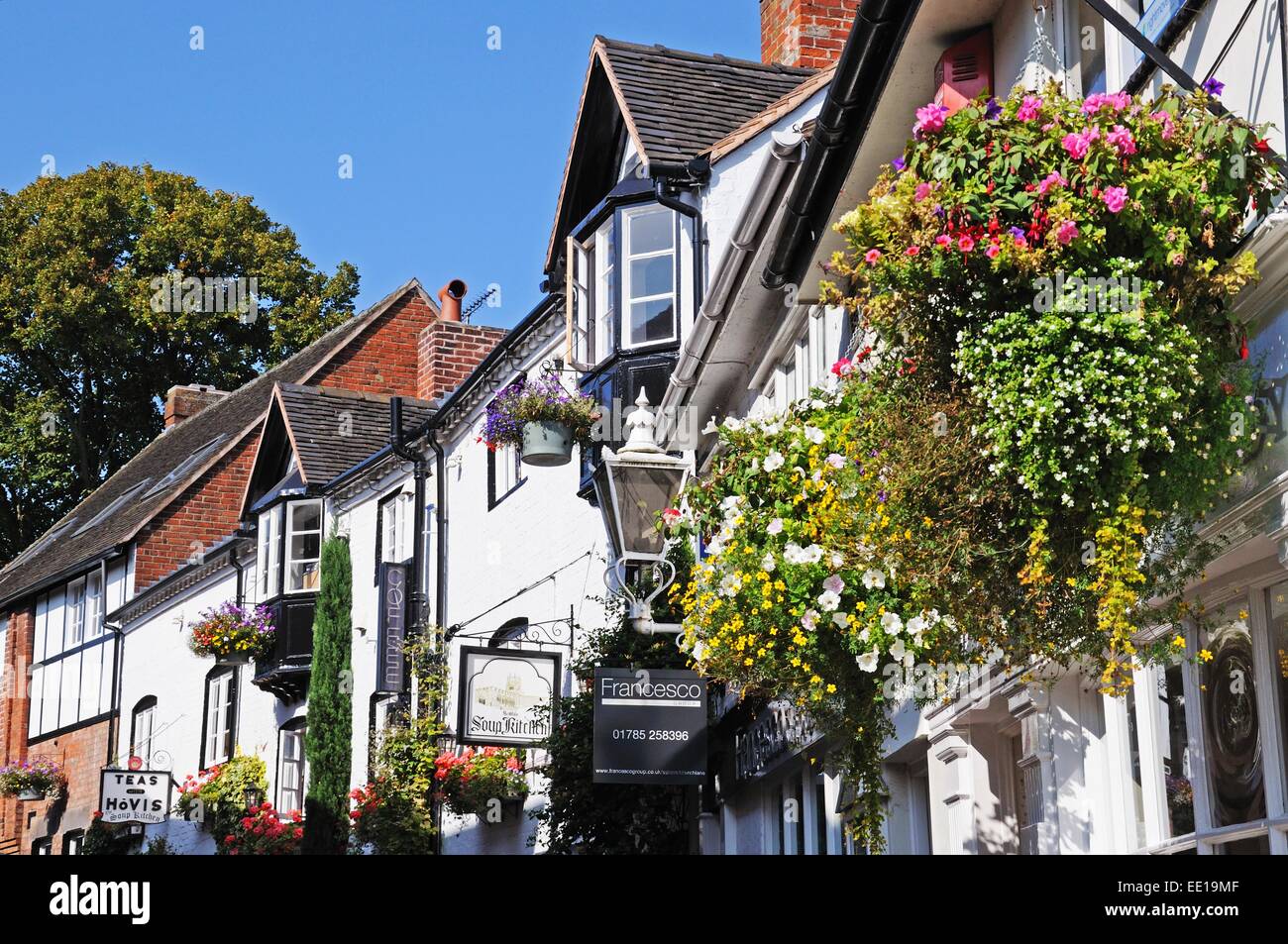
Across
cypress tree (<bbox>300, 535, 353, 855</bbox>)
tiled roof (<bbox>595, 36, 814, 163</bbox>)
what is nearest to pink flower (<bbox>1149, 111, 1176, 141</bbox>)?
tiled roof (<bbox>595, 36, 814, 163</bbox>)

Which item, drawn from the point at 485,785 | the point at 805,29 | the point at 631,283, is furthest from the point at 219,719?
the point at 805,29

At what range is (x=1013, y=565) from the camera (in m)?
6.20

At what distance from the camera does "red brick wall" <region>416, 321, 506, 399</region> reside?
27.9 meters

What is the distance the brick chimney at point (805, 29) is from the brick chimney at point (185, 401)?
78.4ft

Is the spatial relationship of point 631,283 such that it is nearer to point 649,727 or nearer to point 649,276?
point 649,276

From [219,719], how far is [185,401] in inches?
478

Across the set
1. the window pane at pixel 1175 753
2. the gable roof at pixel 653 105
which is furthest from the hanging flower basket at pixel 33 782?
the window pane at pixel 1175 753

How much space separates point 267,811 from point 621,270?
41.1 feet

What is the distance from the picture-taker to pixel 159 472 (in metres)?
37.4

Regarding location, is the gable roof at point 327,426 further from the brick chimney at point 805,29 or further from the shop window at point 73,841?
the brick chimney at point 805,29

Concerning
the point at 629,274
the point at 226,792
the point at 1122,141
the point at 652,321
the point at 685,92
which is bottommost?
the point at 226,792
